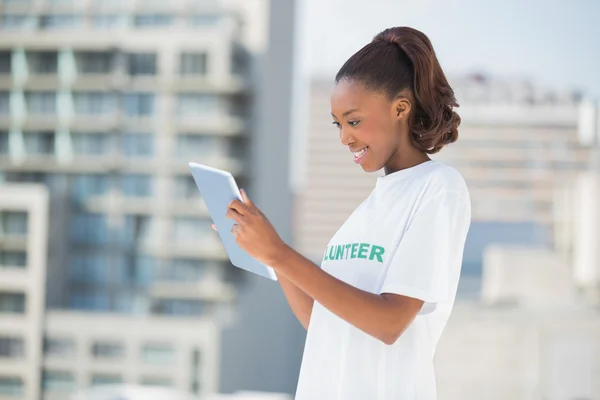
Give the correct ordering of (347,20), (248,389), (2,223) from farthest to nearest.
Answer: (347,20), (248,389), (2,223)

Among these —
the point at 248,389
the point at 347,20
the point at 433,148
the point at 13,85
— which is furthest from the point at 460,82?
the point at 433,148

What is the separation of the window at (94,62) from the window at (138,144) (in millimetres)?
1969

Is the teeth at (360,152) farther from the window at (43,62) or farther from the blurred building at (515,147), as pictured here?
the blurred building at (515,147)

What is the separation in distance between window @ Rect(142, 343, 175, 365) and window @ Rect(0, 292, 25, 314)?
11.5ft

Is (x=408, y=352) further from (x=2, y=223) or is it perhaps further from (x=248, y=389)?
(x=248, y=389)

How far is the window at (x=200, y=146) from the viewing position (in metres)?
24.7

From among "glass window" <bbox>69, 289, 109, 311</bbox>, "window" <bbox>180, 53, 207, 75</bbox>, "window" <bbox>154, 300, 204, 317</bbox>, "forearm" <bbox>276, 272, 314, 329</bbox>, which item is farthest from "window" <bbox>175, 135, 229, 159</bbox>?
"forearm" <bbox>276, 272, 314, 329</bbox>

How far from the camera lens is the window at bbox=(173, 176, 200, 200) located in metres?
24.4

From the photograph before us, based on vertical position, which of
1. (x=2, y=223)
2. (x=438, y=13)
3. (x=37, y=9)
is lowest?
(x=2, y=223)

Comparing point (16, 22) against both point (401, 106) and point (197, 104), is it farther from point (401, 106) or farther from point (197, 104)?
point (401, 106)

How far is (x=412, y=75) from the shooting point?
855 millimetres

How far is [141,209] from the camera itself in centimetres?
2467

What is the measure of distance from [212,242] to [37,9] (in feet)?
27.4

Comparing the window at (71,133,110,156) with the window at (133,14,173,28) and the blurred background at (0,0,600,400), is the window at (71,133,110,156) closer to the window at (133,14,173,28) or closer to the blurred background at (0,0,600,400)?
the blurred background at (0,0,600,400)
